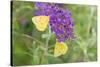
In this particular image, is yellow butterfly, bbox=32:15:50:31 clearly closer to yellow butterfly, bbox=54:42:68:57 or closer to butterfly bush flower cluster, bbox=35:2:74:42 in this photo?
butterfly bush flower cluster, bbox=35:2:74:42

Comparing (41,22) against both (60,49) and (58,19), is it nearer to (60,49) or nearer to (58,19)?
(58,19)

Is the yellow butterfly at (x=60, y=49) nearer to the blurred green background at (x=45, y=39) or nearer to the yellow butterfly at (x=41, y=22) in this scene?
the blurred green background at (x=45, y=39)

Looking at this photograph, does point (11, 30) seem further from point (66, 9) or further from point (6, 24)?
point (66, 9)

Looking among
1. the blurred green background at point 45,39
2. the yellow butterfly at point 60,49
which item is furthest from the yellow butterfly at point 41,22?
the yellow butterfly at point 60,49

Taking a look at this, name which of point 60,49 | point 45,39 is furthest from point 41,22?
point 60,49

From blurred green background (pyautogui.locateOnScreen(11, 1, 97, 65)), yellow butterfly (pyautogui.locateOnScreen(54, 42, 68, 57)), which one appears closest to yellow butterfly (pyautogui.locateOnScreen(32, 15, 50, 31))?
blurred green background (pyautogui.locateOnScreen(11, 1, 97, 65))

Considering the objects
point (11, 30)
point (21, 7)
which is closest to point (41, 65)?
point (11, 30)
